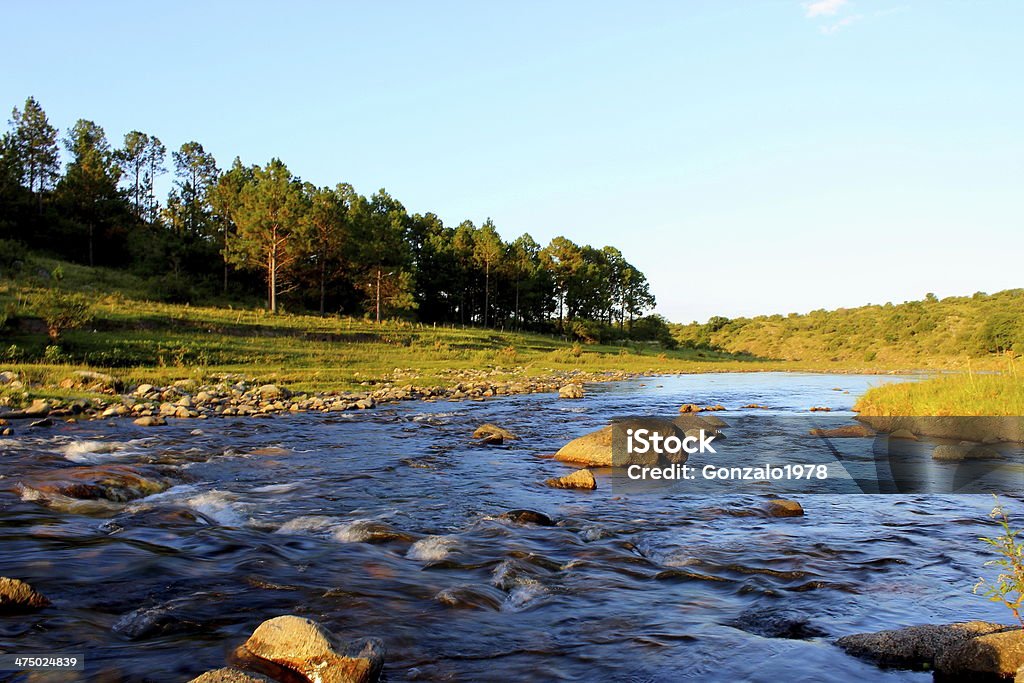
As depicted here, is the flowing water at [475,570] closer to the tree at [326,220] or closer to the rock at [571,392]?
the rock at [571,392]

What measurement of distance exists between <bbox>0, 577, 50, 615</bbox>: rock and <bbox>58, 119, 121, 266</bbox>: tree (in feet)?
229

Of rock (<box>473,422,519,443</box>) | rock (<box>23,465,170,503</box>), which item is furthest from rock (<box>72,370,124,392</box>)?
rock (<box>473,422,519,443</box>)

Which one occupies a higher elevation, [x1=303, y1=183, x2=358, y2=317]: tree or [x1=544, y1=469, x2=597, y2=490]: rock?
[x1=303, y1=183, x2=358, y2=317]: tree

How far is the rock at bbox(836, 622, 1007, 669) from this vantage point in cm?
455

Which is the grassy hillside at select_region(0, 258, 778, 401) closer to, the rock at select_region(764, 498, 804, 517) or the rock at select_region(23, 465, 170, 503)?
the rock at select_region(23, 465, 170, 503)

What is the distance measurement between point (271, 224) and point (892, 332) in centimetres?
8620

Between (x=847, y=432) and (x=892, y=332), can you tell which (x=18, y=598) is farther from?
(x=892, y=332)

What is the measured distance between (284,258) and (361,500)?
5170cm

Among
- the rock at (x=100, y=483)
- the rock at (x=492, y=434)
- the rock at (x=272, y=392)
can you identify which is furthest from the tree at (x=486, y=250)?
the rock at (x=100, y=483)

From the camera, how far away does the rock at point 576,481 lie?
35.6 ft

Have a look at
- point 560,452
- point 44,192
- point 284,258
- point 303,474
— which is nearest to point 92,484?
point 303,474

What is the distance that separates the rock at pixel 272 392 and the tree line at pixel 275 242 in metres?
31.5

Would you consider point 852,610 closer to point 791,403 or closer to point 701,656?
point 701,656

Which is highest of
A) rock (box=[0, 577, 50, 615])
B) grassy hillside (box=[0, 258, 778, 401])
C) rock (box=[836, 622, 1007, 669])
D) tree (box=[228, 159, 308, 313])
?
tree (box=[228, 159, 308, 313])
